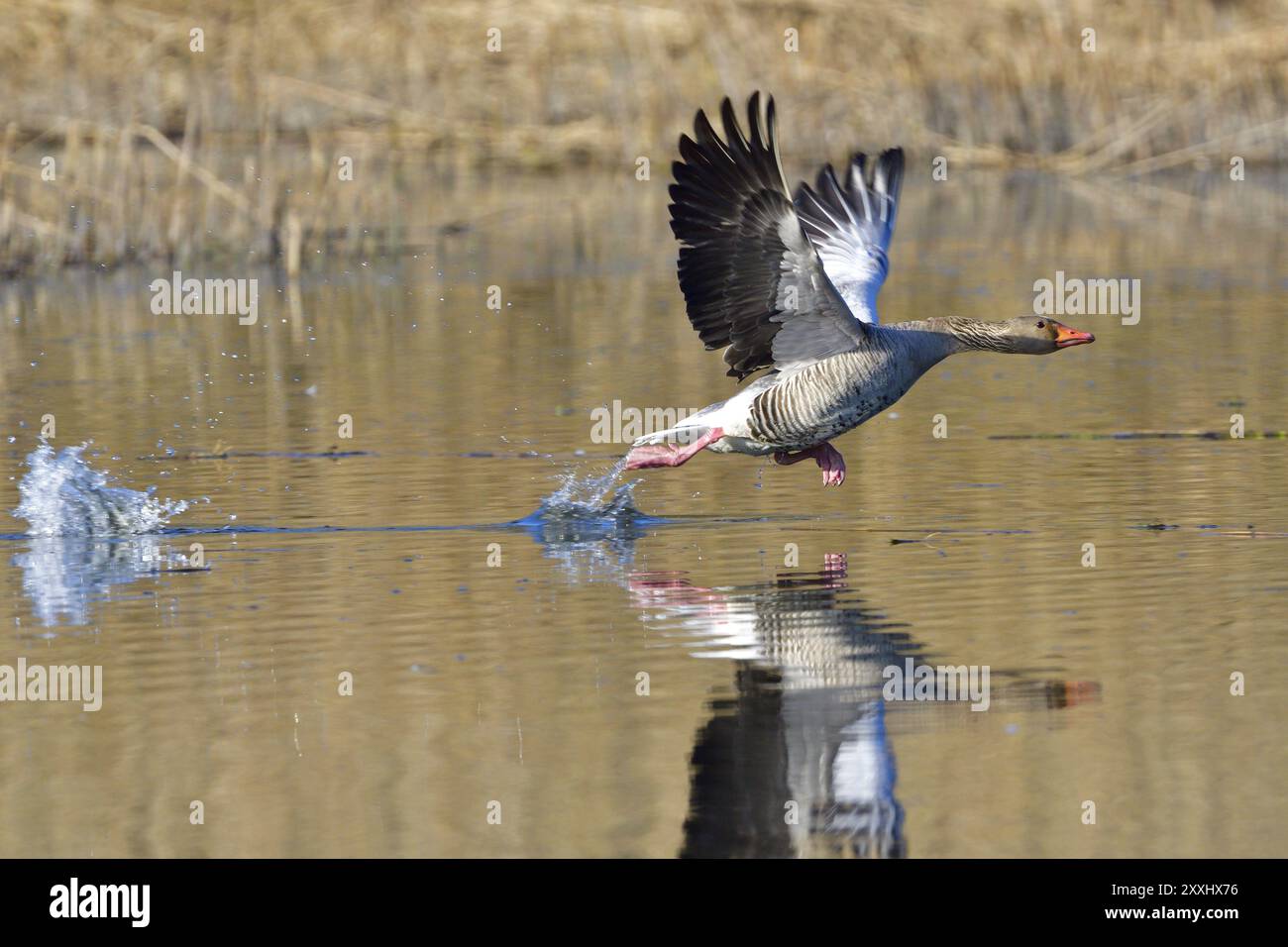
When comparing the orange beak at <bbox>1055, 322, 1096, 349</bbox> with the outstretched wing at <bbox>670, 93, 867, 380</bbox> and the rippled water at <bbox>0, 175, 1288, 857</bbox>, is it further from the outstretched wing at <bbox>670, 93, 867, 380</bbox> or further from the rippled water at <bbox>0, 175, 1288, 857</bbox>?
the outstretched wing at <bbox>670, 93, 867, 380</bbox>

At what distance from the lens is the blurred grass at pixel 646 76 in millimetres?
28859

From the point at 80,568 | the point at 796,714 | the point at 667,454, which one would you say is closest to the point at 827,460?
the point at 667,454

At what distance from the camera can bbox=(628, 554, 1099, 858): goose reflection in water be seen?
625 cm

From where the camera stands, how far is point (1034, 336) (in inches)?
451

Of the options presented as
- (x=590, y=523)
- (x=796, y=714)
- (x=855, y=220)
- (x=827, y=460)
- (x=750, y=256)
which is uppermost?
(x=855, y=220)

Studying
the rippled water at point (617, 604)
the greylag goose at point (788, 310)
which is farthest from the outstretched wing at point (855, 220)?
the rippled water at point (617, 604)

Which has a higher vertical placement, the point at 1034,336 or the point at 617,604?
the point at 1034,336

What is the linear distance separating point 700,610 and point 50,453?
15.2ft

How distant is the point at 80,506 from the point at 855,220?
4.23 metres

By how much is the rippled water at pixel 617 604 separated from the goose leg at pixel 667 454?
32 cm

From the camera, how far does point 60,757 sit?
7082 millimetres

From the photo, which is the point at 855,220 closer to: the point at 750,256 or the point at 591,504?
the point at 750,256

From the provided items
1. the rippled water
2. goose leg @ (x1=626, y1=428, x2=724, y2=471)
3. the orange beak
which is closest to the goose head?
the orange beak
